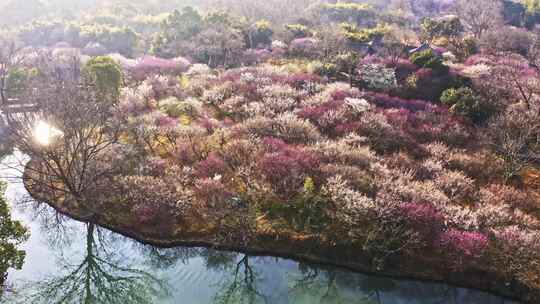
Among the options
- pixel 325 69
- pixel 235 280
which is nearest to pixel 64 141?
pixel 235 280

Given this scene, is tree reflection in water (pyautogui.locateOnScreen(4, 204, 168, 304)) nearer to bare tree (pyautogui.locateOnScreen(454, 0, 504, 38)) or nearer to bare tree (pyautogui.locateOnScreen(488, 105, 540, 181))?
bare tree (pyautogui.locateOnScreen(488, 105, 540, 181))

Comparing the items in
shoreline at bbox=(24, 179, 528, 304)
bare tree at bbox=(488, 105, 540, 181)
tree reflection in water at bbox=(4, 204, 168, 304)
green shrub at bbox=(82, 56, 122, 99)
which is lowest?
tree reflection in water at bbox=(4, 204, 168, 304)

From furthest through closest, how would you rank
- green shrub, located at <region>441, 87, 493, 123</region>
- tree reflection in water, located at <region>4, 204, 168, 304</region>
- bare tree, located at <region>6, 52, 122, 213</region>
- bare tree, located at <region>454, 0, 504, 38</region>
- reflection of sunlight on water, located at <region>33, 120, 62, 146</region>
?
1. bare tree, located at <region>454, 0, 504, 38</region>
2. green shrub, located at <region>441, 87, 493, 123</region>
3. reflection of sunlight on water, located at <region>33, 120, 62, 146</region>
4. bare tree, located at <region>6, 52, 122, 213</region>
5. tree reflection in water, located at <region>4, 204, 168, 304</region>

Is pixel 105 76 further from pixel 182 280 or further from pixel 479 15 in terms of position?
pixel 479 15

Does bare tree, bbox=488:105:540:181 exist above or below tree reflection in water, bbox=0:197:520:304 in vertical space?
above

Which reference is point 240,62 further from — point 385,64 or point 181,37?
point 385,64

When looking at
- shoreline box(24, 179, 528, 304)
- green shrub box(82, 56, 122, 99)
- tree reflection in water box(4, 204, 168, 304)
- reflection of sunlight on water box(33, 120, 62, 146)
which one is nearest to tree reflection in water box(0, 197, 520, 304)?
tree reflection in water box(4, 204, 168, 304)

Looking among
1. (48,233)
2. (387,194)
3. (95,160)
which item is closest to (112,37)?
(95,160)
